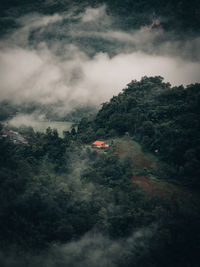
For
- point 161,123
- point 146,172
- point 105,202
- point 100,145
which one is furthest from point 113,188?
point 161,123

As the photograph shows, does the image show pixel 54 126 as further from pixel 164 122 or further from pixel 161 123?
pixel 164 122

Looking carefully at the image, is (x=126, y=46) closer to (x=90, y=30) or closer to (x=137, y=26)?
(x=137, y=26)

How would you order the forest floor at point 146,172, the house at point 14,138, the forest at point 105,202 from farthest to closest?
the house at point 14,138 → the forest floor at point 146,172 → the forest at point 105,202

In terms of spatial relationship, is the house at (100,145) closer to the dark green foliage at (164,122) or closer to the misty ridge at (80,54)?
the dark green foliage at (164,122)

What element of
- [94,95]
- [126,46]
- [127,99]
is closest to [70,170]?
[127,99]

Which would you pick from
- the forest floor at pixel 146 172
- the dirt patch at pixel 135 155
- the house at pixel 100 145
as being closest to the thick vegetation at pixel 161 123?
the dirt patch at pixel 135 155

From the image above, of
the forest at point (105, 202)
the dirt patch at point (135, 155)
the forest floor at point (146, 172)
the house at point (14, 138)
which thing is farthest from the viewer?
the house at point (14, 138)
